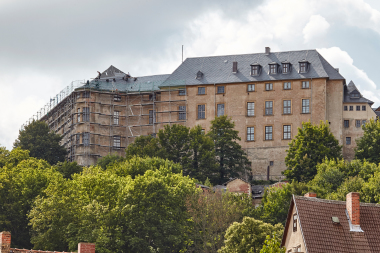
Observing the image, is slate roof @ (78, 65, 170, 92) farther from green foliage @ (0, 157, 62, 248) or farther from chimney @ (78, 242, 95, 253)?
chimney @ (78, 242, 95, 253)

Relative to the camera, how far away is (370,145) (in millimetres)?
86250

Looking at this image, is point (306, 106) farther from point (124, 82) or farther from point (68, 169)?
point (68, 169)

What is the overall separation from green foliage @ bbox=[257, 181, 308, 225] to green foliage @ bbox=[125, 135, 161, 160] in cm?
1874

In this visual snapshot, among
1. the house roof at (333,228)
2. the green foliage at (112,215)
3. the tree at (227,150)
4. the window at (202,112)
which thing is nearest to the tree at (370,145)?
the tree at (227,150)

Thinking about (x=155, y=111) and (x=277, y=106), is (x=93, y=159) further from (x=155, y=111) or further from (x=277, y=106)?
(x=277, y=106)

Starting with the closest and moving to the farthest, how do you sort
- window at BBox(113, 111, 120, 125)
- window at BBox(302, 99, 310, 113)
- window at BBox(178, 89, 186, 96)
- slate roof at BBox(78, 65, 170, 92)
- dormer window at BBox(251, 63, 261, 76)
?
window at BBox(302, 99, 310, 113) → dormer window at BBox(251, 63, 261, 76) → window at BBox(178, 89, 186, 96) → window at BBox(113, 111, 120, 125) → slate roof at BBox(78, 65, 170, 92)

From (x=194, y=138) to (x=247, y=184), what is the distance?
31.7ft

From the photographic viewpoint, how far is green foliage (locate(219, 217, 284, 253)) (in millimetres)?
55094

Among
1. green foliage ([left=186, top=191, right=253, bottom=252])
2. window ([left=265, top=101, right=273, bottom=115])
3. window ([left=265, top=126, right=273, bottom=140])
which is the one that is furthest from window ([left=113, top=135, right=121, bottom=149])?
green foliage ([left=186, top=191, right=253, bottom=252])

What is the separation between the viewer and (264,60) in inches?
3917

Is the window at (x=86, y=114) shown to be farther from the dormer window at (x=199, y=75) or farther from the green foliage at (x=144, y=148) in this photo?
the dormer window at (x=199, y=75)

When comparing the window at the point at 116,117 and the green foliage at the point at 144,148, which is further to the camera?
the window at the point at 116,117

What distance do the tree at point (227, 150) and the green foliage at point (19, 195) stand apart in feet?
70.1

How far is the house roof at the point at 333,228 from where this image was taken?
3956 cm
